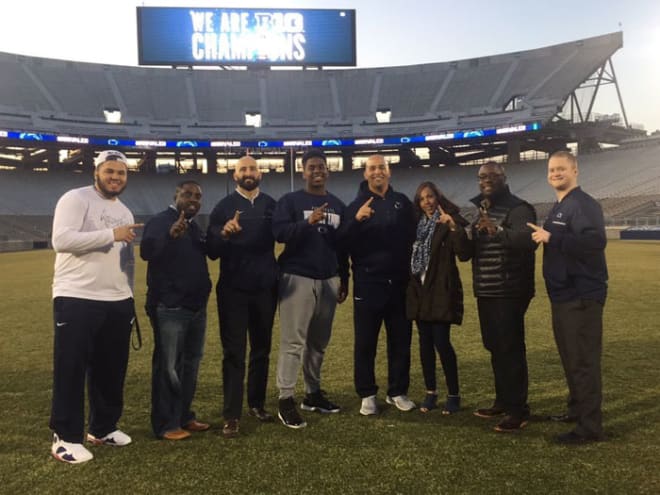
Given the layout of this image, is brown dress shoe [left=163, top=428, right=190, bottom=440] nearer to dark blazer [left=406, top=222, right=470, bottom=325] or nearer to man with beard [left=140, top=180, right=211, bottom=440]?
man with beard [left=140, top=180, right=211, bottom=440]

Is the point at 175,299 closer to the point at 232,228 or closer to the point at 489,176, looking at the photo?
the point at 232,228

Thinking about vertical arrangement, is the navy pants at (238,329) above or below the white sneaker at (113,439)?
above

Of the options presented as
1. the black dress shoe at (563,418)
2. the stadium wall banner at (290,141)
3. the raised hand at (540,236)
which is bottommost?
the black dress shoe at (563,418)

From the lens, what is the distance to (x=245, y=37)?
5094 cm

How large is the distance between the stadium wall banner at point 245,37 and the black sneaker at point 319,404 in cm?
4953

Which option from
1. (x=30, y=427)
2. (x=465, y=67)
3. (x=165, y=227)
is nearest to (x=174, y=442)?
(x=30, y=427)

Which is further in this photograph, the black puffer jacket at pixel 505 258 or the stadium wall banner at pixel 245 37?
the stadium wall banner at pixel 245 37

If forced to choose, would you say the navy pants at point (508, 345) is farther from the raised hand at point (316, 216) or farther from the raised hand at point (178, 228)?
the raised hand at point (178, 228)

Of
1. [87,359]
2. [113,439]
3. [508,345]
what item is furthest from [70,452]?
[508,345]

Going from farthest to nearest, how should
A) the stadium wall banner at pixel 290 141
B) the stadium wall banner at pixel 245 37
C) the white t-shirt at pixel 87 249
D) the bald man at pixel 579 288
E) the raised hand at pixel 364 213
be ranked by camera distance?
1. the stadium wall banner at pixel 245 37
2. the stadium wall banner at pixel 290 141
3. the raised hand at pixel 364 213
4. the bald man at pixel 579 288
5. the white t-shirt at pixel 87 249

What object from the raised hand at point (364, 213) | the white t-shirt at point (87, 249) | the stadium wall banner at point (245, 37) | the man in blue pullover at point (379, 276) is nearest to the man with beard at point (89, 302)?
the white t-shirt at point (87, 249)

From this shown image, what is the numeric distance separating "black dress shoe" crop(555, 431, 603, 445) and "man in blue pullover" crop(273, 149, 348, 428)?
1.94 meters

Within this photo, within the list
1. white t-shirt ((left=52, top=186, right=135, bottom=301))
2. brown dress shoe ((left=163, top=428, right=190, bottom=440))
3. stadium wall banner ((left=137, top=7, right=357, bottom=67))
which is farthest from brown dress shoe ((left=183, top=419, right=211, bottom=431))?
stadium wall banner ((left=137, top=7, right=357, bottom=67))

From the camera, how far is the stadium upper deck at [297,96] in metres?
46.4
